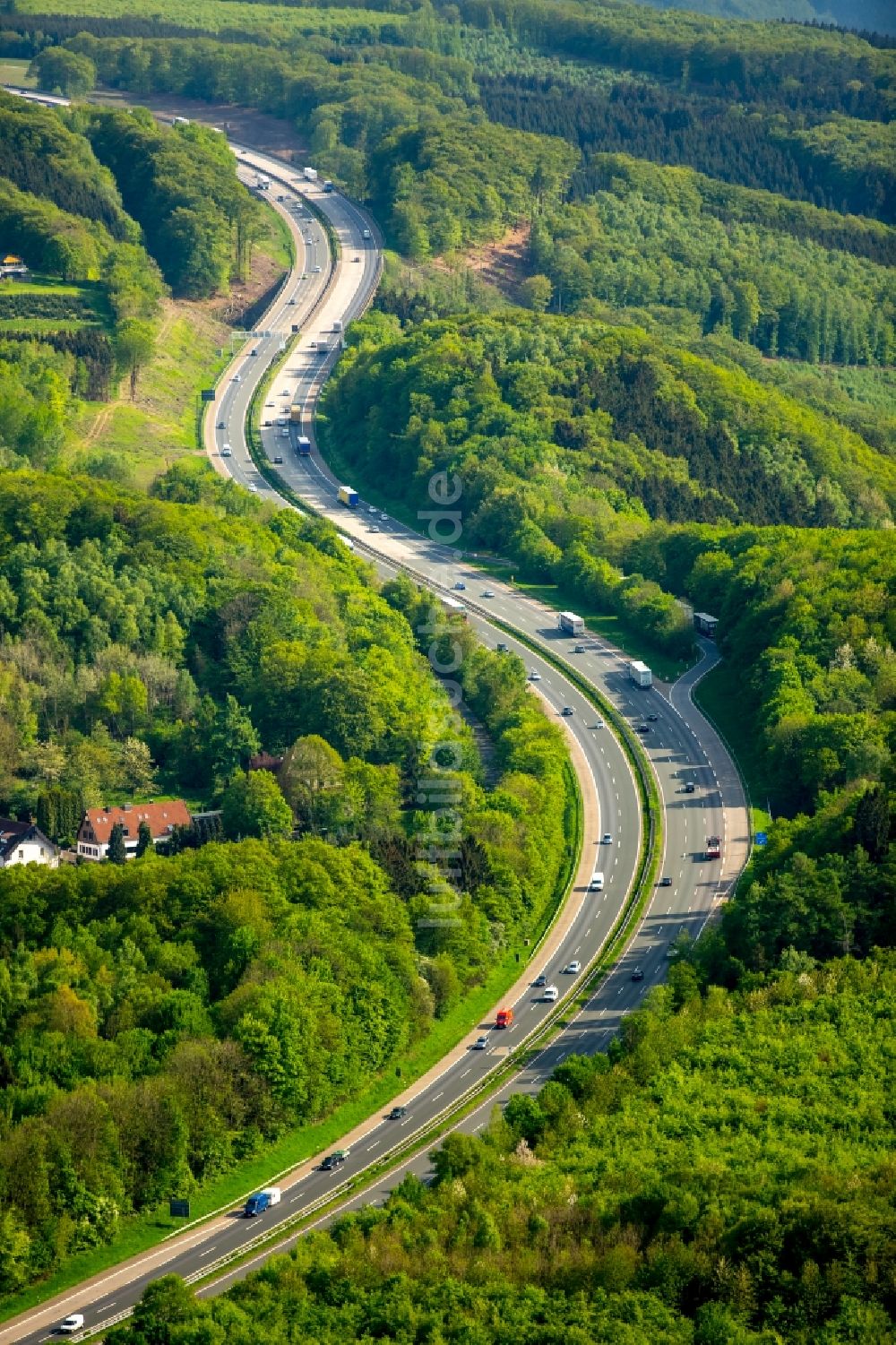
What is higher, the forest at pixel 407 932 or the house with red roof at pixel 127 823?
the forest at pixel 407 932

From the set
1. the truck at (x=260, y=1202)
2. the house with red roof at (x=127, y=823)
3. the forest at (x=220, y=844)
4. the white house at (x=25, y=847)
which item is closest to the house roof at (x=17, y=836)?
the white house at (x=25, y=847)

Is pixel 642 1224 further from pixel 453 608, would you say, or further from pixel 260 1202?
pixel 453 608

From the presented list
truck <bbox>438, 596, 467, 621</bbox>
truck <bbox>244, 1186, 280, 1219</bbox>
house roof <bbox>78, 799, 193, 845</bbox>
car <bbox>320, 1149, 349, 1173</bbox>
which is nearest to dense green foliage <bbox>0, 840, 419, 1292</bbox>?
truck <bbox>244, 1186, 280, 1219</bbox>

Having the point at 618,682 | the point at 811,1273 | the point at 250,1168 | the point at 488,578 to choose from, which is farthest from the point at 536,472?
the point at 811,1273

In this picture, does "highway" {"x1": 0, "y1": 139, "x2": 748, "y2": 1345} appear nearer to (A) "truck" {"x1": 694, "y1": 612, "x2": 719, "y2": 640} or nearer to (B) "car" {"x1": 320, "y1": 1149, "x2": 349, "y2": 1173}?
(B) "car" {"x1": 320, "y1": 1149, "x2": 349, "y2": 1173}

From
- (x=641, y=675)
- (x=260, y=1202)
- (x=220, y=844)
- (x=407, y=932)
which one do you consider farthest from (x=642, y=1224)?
(x=641, y=675)

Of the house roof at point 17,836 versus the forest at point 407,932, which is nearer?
the forest at point 407,932

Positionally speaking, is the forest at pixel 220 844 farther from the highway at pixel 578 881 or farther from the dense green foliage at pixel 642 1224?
the dense green foliage at pixel 642 1224
